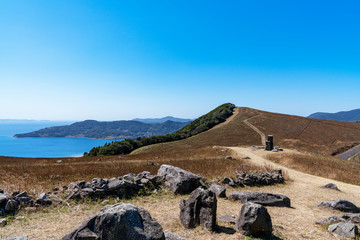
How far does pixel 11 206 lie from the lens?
9680mm

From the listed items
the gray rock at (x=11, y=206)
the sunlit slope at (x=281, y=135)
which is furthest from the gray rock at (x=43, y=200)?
the sunlit slope at (x=281, y=135)

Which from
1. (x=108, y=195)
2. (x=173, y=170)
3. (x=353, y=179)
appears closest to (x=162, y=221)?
(x=108, y=195)

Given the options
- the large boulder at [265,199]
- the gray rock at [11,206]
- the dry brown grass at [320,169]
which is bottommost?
the dry brown grass at [320,169]

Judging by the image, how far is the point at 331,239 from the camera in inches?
325

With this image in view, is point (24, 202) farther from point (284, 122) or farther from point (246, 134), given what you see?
point (284, 122)

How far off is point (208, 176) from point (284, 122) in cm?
6798

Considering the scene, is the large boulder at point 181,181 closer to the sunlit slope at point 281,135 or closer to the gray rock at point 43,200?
the gray rock at point 43,200

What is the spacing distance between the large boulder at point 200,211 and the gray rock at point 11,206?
8240 mm

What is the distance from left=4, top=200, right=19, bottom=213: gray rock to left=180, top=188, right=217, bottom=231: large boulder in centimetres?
824

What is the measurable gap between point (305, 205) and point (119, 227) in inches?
506

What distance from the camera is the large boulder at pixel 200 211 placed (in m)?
8.42

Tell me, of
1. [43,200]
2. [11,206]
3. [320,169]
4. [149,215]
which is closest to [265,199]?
[149,215]

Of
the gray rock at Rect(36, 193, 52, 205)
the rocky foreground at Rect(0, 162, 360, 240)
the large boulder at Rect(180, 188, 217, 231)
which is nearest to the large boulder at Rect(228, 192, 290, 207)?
the rocky foreground at Rect(0, 162, 360, 240)

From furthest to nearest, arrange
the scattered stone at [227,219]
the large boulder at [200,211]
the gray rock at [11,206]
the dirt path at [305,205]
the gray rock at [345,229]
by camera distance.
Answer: the gray rock at [11,206] → the scattered stone at [227,219] → the dirt path at [305,205] → the large boulder at [200,211] → the gray rock at [345,229]
